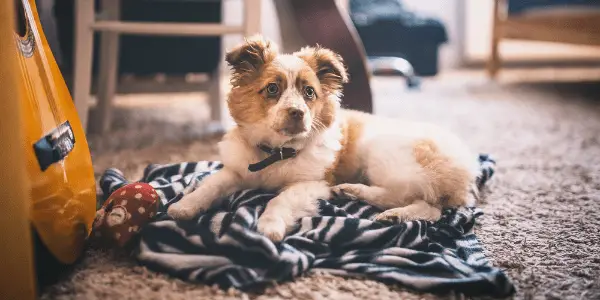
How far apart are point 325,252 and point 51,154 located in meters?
0.74

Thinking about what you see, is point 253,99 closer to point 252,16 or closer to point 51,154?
point 51,154

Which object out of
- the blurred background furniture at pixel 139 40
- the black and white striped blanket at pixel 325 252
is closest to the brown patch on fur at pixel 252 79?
the black and white striped blanket at pixel 325 252

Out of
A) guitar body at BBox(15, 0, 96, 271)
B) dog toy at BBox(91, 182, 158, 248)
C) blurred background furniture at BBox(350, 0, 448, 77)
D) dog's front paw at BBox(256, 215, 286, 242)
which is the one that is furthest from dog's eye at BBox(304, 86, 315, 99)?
blurred background furniture at BBox(350, 0, 448, 77)

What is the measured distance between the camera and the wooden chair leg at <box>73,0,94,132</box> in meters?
2.35

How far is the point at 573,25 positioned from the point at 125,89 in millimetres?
3608

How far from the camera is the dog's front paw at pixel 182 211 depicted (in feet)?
4.89

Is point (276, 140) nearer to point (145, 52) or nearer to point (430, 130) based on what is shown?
point (430, 130)

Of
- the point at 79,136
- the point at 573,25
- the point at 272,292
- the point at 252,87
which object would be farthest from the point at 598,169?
the point at 573,25

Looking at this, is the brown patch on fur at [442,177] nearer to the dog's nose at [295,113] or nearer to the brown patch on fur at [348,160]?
the brown patch on fur at [348,160]

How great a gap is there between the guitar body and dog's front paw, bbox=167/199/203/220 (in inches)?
8.6

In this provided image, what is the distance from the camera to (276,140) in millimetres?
1699

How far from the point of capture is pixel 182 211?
4.91 feet

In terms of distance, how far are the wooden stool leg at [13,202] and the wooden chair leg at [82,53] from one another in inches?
53.1

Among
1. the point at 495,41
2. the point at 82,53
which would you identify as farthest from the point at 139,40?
the point at 495,41
